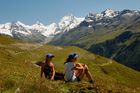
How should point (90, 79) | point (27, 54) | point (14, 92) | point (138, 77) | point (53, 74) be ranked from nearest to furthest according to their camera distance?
1. point (14, 92)
2. point (90, 79)
3. point (53, 74)
4. point (27, 54)
5. point (138, 77)

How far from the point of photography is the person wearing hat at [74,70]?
902 inches

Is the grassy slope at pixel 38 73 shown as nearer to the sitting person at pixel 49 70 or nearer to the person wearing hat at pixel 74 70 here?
the person wearing hat at pixel 74 70

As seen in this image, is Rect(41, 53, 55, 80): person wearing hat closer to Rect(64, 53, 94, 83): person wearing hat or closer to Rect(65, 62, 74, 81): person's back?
Rect(65, 62, 74, 81): person's back

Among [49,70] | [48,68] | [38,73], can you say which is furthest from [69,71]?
[38,73]

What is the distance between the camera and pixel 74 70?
76.4 ft

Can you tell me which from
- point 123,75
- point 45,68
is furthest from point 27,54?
point 45,68

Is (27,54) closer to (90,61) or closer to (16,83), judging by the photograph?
(90,61)

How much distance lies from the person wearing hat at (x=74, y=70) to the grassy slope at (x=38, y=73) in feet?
1.80

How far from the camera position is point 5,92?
15.2 meters

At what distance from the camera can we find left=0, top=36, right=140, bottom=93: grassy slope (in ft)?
55.2

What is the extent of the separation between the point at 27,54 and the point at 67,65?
112666mm

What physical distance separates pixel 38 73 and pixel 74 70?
9.32 m

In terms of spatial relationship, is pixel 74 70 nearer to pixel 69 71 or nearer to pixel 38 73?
pixel 69 71

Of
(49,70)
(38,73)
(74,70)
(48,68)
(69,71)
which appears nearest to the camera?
(69,71)
